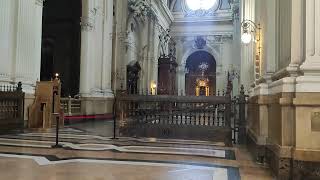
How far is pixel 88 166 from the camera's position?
562cm

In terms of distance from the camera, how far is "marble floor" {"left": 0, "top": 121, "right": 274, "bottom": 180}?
501cm

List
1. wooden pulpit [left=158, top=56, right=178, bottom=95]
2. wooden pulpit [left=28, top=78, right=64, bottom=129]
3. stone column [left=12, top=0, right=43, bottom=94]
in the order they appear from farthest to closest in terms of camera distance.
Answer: wooden pulpit [left=158, top=56, right=178, bottom=95]
stone column [left=12, top=0, right=43, bottom=94]
wooden pulpit [left=28, top=78, right=64, bottom=129]

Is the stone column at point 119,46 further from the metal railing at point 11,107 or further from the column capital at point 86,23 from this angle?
the metal railing at point 11,107

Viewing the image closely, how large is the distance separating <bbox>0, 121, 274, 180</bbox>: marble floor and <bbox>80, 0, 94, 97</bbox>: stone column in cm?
994

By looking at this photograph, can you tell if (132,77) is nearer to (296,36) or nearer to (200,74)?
(200,74)

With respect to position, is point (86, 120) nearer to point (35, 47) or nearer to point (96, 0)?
point (35, 47)

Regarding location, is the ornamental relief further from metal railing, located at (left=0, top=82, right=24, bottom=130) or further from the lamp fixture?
metal railing, located at (left=0, top=82, right=24, bottom=130)

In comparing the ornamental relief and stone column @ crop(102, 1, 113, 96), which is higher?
the ornamental relief

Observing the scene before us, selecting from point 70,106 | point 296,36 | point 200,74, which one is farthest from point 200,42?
point 296,36

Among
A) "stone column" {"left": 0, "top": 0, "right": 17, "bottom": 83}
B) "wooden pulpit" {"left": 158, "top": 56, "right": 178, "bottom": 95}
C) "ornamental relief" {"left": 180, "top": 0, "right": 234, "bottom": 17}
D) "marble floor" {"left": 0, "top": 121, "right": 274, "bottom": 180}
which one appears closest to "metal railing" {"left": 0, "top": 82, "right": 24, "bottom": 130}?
"stone column" {"left": 0, "top": 0, "right": 17, "bottom": 83}

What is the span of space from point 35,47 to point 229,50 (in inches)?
1073

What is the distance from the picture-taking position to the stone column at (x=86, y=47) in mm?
18328

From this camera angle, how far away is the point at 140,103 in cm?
1214

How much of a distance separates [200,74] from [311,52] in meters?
35.7
